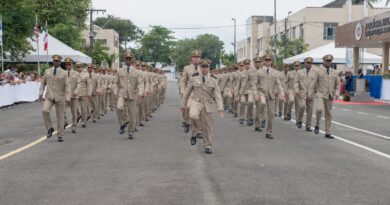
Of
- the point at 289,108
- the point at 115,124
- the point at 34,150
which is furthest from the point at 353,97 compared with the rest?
the point at 34,150

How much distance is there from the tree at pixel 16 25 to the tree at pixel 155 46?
105442mm

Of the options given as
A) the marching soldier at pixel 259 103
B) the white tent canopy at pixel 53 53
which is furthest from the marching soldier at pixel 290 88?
the white tent canopy at pixel 53 53

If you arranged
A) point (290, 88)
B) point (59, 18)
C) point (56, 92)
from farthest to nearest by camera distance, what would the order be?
point (59, 18)
point (290, 88)
point (56, 92)

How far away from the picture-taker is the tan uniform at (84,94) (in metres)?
17.4

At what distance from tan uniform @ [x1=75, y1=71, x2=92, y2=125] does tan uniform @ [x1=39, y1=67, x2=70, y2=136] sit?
11.0 ft

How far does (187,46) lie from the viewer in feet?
546

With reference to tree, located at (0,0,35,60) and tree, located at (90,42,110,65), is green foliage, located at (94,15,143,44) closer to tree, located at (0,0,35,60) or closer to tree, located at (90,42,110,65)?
tree, located at (90,42,110,65)

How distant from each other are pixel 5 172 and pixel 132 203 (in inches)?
122

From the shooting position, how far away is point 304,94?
677 inches

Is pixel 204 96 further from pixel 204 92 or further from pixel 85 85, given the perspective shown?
pixel 85 85

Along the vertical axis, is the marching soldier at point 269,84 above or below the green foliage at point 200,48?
below

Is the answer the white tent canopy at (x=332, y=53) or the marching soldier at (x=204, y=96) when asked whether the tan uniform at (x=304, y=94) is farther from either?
the white tent canopy at (x=332, y=53)

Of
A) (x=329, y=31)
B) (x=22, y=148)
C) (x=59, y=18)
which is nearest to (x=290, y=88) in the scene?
(x=22, y=148)

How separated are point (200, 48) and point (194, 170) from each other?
521 ft
